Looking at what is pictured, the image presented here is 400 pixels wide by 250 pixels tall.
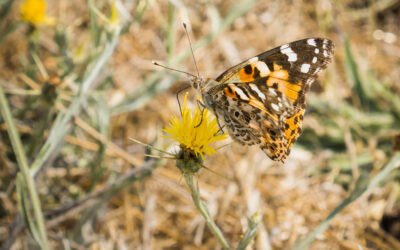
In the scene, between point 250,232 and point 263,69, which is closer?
point 250,232

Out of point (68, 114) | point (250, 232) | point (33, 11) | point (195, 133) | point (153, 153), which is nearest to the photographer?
point (250, 232)

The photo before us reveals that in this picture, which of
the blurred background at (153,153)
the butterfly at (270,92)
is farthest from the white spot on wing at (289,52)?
the blurred background at (153,153)

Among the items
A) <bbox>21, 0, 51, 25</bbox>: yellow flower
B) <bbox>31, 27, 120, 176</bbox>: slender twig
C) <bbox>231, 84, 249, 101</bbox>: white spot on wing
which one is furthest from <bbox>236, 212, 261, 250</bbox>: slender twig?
<bbox>21, 0, 51, 25</bbox>: yellow flower

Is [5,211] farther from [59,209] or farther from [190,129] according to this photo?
[190,129]

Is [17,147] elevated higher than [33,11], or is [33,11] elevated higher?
[33,11]

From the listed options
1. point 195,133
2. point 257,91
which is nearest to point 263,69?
point 257,91

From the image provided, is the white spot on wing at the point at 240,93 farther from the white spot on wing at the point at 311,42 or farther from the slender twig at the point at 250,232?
the slender twig at the point at 250,232

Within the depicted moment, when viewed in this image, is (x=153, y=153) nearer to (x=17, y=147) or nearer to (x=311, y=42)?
(x=17, y=147)
